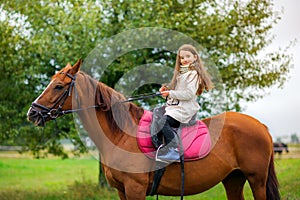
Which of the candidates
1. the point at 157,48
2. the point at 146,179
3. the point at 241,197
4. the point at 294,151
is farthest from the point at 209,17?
the point at 294,151

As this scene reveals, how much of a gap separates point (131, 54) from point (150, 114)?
603 centimetres

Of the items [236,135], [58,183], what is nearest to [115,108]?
[236,135]

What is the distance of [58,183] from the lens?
16578mm

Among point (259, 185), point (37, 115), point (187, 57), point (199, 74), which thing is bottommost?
point (259, 185)

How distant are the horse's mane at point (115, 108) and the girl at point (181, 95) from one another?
18.1 inches

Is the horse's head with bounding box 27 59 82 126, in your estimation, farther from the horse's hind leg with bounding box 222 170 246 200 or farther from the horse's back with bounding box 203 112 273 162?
the horse's hind leg with bounding box 222 170 246 200

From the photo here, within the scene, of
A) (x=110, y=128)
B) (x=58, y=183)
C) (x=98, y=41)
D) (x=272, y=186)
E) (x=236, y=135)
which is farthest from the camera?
(x=58, y=183)

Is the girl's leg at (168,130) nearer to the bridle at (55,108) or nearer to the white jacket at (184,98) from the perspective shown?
the white jacket at (184,98)

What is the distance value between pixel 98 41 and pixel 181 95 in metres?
6.63

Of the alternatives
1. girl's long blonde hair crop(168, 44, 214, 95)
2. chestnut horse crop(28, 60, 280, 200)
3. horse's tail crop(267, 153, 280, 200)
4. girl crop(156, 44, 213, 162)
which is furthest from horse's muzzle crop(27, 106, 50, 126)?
horse's tail crop(267, 153, 280, 200)

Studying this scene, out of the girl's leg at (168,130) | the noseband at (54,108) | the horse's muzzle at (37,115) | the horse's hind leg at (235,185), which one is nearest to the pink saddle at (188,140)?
the girl's leg at (168,130)

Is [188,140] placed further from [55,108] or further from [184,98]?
[55,108]

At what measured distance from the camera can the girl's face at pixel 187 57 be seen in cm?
599

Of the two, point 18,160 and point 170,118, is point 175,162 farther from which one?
point 18,160
